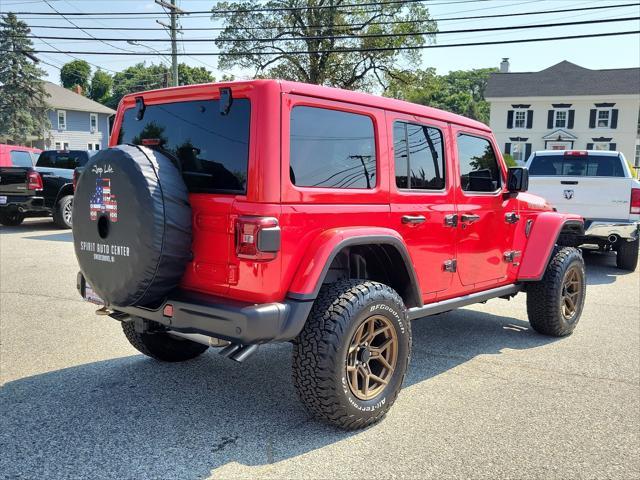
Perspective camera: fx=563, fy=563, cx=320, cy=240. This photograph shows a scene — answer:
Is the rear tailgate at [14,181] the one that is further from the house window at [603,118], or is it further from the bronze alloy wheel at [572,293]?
the house window at [603,118]

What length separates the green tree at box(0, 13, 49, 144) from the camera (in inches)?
1678

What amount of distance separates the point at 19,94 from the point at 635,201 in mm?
45598

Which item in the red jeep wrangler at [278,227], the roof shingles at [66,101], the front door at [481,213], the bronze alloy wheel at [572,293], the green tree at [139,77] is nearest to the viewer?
the red jeep wrangler at [278,227]

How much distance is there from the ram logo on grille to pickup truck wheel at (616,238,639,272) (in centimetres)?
876

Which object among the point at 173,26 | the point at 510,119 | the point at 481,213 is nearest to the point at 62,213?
the point at 481,213

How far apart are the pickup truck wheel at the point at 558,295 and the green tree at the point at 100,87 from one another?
93432mm

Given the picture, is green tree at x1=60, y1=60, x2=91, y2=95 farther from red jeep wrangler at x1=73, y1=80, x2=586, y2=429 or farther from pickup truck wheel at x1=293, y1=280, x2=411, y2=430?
pickup truck wheel at x1=293, y1=280, x2=411, y2=430

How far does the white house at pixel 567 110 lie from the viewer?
42938mm

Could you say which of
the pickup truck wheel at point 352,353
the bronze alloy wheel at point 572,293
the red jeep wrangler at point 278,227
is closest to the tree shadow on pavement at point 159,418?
the pickup truck wheel at point 352,353

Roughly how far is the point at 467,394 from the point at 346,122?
2.11 meters

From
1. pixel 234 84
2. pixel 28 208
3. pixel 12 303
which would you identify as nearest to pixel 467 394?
pixel 234 84

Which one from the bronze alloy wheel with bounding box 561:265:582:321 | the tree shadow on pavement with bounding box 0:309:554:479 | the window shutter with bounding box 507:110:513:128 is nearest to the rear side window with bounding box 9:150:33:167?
the tree shadow on pavement with bounding box 0:309:554:479

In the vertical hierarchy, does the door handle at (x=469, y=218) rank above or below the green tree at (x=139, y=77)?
below

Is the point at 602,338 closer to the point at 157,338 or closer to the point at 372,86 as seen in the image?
the point at 157,338
